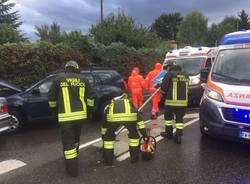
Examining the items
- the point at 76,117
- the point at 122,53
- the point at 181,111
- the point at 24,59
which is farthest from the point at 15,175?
the point at 122,53

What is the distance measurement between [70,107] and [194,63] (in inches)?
280

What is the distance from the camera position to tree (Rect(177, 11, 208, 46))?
204ft

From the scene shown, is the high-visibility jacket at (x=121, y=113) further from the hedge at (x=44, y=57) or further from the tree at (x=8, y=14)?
the tree at (x=8, y=14)

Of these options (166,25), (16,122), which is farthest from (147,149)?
(166,25)

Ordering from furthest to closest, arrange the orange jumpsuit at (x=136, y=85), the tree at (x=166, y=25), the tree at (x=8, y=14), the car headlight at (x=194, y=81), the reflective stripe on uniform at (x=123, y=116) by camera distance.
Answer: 1. the tree at (x=166, y=25)
2. the tree at (x=8, y=14)
3. the car headlight at (x=194, y=81)
4. the orange jumpsuit at (x=136, y=85)
5. the reflective stripe on uniform at (x=123, y=116)

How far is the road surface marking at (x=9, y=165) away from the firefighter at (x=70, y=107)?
3.57ft

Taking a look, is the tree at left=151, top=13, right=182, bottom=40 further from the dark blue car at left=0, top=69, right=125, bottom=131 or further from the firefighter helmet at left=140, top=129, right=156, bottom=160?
the firefighter helmet at left=140, top=129, right=156, bottom=160

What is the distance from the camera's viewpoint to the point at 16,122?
6332 millimetres

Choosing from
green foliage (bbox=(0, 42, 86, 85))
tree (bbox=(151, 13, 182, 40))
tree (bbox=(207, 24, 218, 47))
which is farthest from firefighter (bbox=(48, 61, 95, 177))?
tree (bbox=(151, 13, 182, 40))

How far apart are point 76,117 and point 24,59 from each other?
7124 mm

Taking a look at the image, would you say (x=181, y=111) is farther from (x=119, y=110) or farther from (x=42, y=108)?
(x=42, y=108)

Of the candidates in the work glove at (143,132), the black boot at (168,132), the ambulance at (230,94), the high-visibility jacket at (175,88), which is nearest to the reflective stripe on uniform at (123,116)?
the work glove at (143,132)

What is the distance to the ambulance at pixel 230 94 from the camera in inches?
163

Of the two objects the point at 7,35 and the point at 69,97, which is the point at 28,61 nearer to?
the point at 69,97
